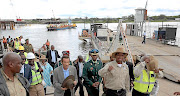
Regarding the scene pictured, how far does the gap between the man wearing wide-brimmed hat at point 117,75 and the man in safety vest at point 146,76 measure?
36 cm

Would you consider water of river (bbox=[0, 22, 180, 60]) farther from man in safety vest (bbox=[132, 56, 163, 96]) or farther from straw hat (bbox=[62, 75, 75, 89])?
man in safety vest (bbox=[132, 56, 163, 96])

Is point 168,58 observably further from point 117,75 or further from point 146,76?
point 117,75

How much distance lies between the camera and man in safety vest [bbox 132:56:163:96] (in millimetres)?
3348

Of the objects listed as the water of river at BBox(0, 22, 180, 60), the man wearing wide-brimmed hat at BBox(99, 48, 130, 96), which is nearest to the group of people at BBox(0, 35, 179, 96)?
the man wearing wide-brimmed hat at BBox(99, 48, 130, 96)

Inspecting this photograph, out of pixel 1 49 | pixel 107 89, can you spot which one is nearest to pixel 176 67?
pixel 107 89

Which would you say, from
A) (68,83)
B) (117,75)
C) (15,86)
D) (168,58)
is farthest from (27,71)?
(168,58)

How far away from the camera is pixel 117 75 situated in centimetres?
307

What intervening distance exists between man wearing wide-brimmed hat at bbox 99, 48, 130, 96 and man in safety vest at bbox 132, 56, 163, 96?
36 cm

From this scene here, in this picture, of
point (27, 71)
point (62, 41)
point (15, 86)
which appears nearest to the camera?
point (15, 86)

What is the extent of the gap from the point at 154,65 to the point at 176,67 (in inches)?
316

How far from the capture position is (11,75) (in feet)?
7.22

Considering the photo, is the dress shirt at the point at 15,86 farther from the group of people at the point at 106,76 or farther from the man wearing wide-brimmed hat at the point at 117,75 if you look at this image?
the man wearing wide-brimmed hat at the point at 117,75

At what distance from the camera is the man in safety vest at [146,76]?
3.35 meters

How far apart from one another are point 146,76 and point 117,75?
0.85m
